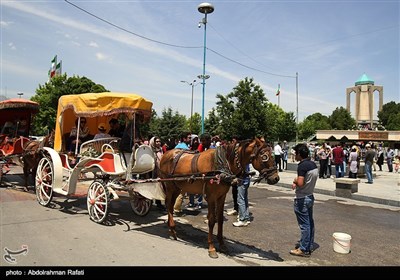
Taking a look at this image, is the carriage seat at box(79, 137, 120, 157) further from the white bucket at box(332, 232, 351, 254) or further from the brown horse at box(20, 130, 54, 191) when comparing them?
the white bucket at box(332, 232, 351, 254)

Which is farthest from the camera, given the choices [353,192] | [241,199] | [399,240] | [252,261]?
[353,192]

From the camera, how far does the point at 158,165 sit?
300 inches

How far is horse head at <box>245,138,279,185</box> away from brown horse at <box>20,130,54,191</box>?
7294mm

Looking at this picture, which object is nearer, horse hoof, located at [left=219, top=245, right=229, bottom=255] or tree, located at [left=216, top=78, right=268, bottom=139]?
horse hoof, located at [left=219, top=245, right=229, bottom=255]

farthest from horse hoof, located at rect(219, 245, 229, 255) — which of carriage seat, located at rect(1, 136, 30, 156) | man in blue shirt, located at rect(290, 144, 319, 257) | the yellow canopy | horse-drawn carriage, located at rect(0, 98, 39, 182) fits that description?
carriage seat, located at rect(1, 136, 30, 156)

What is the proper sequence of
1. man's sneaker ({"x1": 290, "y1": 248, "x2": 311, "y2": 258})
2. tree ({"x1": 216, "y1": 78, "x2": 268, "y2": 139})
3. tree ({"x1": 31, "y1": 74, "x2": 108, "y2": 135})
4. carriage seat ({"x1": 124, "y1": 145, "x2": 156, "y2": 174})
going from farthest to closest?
tree ({"x1": 31, "y1": 74, "x2": 108, "y2": 135}), tree ({"x1": 216, "y1": 78, "x2": 268, "y2": 139}), carriage seat ({"x1": 124, "y1": 145, "x2": 156, "y2": 174}), man's sneaker ({"x1": 290, "y1": 248, "x2": 311, "y2": 258})

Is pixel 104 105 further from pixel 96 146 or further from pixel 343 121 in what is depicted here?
pixel 343 121

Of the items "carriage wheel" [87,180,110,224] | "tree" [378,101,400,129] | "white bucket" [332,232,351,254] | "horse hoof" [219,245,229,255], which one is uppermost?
"tree" [378,101,400,129]

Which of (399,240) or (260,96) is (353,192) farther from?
(260,96)

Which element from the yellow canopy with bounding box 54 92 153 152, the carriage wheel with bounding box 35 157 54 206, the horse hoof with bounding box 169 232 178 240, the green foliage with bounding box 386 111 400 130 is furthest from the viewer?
the green foliage with bounding box 386 111 400 130

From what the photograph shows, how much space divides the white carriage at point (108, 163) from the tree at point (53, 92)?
3300cm

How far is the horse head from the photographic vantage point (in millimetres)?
5145
